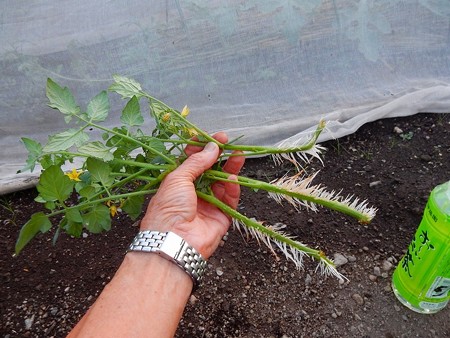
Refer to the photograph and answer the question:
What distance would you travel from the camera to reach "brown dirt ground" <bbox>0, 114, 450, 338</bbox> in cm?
→ 123

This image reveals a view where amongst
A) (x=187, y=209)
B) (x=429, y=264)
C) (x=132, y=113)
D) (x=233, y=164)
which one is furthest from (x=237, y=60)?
(x=429, y=264)

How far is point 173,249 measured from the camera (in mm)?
885

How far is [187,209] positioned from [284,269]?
1.68 ft

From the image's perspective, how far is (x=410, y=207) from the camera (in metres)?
1.45

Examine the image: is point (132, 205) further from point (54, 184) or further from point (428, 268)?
point (428, 268)

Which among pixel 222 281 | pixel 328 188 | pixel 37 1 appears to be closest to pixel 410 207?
pixel 328 188

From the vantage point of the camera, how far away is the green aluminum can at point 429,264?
1009mm

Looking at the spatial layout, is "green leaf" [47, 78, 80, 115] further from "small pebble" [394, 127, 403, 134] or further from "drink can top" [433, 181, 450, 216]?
"small pebble" [394, 127, 403, 134]

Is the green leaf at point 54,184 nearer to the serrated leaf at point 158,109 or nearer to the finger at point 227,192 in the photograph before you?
the serrated leaf at point 158,109

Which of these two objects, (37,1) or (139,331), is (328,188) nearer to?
(139,331)

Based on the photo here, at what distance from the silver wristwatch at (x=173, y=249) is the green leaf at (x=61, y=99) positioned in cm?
31

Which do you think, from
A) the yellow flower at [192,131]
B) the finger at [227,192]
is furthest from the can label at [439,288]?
the yellow flower at [192,131]

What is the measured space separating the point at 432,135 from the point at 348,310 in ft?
2.62

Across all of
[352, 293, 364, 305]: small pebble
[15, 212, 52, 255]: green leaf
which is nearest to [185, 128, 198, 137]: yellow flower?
[15, 212, 52, 255]: green leaf
